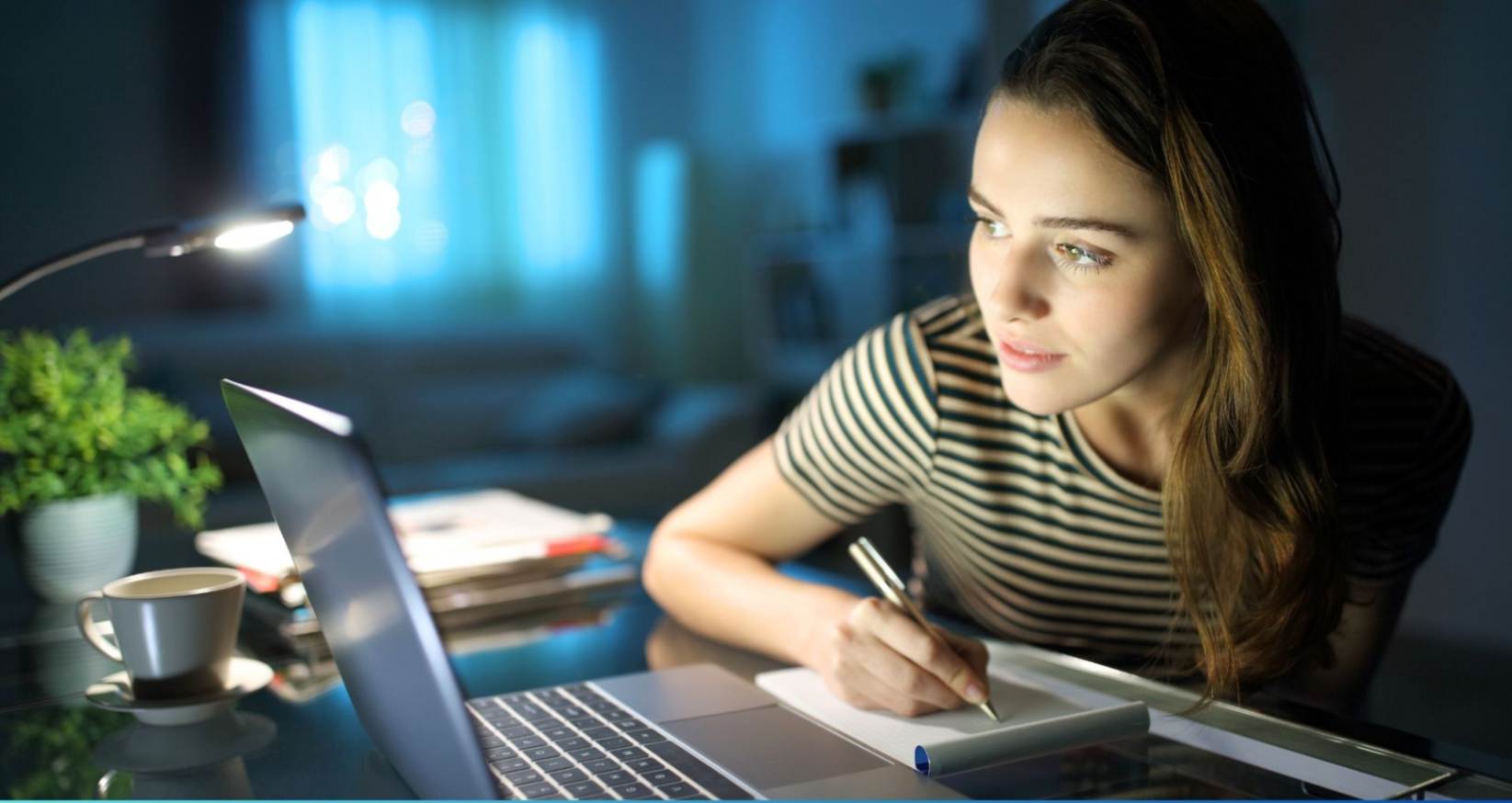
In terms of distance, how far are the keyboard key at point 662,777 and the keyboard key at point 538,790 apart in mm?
52

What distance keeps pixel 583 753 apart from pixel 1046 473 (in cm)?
57

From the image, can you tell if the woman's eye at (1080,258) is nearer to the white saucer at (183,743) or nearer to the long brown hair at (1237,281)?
the long brown hair at (1237,281)

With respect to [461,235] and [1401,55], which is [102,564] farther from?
[461,235]

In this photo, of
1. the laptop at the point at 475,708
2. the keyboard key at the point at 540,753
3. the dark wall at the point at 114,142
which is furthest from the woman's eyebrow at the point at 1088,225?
the dark wall at the point at 114,142

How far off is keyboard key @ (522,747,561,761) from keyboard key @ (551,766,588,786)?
3cm

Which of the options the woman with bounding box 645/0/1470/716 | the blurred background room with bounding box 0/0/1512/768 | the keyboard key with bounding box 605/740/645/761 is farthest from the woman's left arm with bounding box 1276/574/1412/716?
the blurred background room with bounding box 0/0/1512/768

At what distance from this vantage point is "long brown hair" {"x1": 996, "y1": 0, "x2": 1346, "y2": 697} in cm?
92

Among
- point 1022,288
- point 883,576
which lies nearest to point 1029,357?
point 1022,288

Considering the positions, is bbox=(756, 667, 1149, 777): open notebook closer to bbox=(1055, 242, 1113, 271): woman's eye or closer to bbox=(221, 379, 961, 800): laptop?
bbox=(221, 379, 961, 800): laptop

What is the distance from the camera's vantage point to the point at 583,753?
743mm

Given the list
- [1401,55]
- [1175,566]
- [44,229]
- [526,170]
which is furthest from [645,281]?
[1175,566]

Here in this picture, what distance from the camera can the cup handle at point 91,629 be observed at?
886 millimetres

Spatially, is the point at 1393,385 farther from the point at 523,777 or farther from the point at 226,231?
the point at 226,231

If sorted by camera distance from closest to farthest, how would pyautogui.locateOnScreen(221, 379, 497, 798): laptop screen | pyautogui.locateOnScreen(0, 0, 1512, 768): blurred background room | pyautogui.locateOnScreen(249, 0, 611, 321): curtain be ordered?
1. pyautogui.locateOnScreen(221, 379, 497, 798): laptop screen
2. pyautogui.locateOnScreen(0, 0, 1512, 768): blurred background room
3. pyautogui.locateOnScreen(249, 0, 611, 321): curtain
